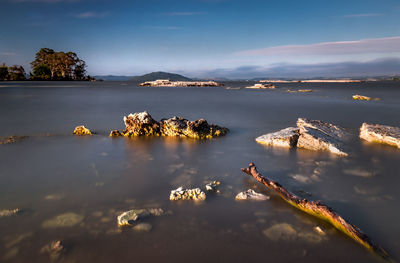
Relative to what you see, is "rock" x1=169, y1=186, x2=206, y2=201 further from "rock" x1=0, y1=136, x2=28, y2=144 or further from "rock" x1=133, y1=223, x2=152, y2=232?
"rock" x1=0, y1=136, x2=28, y2=144

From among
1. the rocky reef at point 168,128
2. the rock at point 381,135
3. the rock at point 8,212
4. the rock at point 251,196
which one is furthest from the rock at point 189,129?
the rock at point 8,212

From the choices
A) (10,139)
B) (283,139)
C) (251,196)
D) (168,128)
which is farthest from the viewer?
(168,128)

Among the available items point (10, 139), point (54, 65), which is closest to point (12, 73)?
point (54, 65)

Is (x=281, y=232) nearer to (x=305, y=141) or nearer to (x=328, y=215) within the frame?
(x=328, y=215)

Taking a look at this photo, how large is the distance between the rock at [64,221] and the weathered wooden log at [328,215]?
3437mm

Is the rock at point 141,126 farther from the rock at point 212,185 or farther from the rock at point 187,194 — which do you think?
the rock at point 187,194

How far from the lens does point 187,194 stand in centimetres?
446

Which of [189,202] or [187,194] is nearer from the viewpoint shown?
[189,202]

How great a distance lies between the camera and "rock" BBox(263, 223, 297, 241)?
3395mm

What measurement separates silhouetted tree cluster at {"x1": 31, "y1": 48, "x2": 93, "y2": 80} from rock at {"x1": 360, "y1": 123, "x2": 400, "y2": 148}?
370 feet

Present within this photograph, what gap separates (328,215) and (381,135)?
664cm

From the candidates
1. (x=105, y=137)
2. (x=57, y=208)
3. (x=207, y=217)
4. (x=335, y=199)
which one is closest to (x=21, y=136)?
(x=105, y=137)

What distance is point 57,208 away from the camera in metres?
4.06

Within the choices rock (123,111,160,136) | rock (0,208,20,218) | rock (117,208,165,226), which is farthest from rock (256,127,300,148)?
rock (0,208,20,218)
